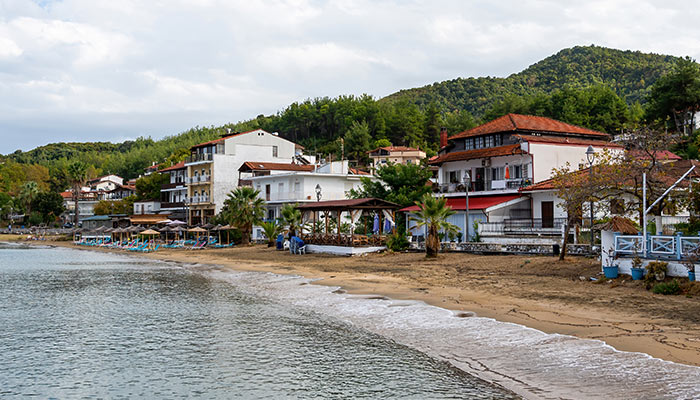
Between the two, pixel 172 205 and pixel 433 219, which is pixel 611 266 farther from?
pixel 172 205

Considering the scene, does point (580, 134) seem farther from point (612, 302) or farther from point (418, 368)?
point (418, 368)

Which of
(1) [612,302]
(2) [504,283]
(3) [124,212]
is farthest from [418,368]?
(3) [124,212]

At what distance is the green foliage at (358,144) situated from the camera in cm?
11138

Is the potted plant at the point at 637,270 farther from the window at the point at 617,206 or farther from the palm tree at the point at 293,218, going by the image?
the palm tree at the point at 293,218

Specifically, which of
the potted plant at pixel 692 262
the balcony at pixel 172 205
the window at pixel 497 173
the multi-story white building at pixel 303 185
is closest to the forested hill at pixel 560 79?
the balcony at pixel 172 205

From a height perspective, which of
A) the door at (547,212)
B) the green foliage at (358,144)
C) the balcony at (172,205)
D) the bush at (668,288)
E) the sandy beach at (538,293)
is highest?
the green foliage at (358,144)

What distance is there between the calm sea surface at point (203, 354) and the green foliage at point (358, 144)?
86.9 metres

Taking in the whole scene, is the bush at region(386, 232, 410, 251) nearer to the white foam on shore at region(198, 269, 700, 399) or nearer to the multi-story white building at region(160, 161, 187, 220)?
the white foam on shore at region(198, 269, 700, 399)

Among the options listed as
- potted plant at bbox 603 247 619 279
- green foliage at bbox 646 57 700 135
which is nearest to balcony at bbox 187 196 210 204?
green foliage at bbox 646 57 700 135

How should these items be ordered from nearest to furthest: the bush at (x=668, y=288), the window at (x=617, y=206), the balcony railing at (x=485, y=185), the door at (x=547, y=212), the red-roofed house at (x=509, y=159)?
the bush at (x=668, y=288), the window at (x=617, y=206), the door at (x=547, y=212), the red-roofed house at (x=509, y=159), the balcony railing at (x=485, y=185)

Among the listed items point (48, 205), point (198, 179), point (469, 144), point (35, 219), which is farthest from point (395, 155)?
point (35, 219)

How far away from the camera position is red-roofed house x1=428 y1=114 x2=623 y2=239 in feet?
132

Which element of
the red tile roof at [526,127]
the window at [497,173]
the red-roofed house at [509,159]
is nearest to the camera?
the red-roofed house at [509,159]

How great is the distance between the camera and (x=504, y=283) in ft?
75.6
